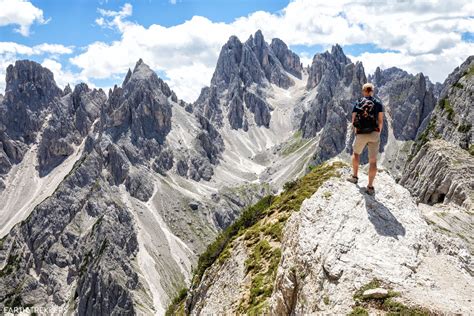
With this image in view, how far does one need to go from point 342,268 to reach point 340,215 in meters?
3.80

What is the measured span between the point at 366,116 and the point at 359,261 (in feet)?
23.9

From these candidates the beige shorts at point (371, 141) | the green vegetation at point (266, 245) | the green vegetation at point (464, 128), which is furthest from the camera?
the green vegetation at point (464, 128)

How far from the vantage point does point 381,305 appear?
13656 millimetres

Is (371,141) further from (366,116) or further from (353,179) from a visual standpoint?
(353,179)

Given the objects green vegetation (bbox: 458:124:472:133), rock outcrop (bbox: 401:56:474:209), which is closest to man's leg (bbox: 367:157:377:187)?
rock outcrop (bbox: 401:56:474:209)

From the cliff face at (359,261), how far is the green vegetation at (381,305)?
0.13 feet

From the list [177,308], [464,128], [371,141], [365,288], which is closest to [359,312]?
[365,288]

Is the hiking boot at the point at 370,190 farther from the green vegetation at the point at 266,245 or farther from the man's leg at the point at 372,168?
the green vegetation at the point at 266,245

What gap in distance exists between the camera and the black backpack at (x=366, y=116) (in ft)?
65.5

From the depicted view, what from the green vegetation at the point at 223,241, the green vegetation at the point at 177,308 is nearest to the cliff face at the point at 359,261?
the green vegetation at the point at 223,241

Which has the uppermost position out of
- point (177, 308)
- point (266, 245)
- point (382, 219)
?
point (382, 219)

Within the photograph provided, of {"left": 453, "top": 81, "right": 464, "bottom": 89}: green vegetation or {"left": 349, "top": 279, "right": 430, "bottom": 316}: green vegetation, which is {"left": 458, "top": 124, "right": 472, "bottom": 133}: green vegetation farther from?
{"left": 349, "top": 279, "right": 430, "bottom": 316}: green vegetation

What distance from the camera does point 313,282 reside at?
1583 cm

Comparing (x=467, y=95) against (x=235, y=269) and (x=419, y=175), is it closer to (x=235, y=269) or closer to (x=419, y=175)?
(x=419, y=175)
